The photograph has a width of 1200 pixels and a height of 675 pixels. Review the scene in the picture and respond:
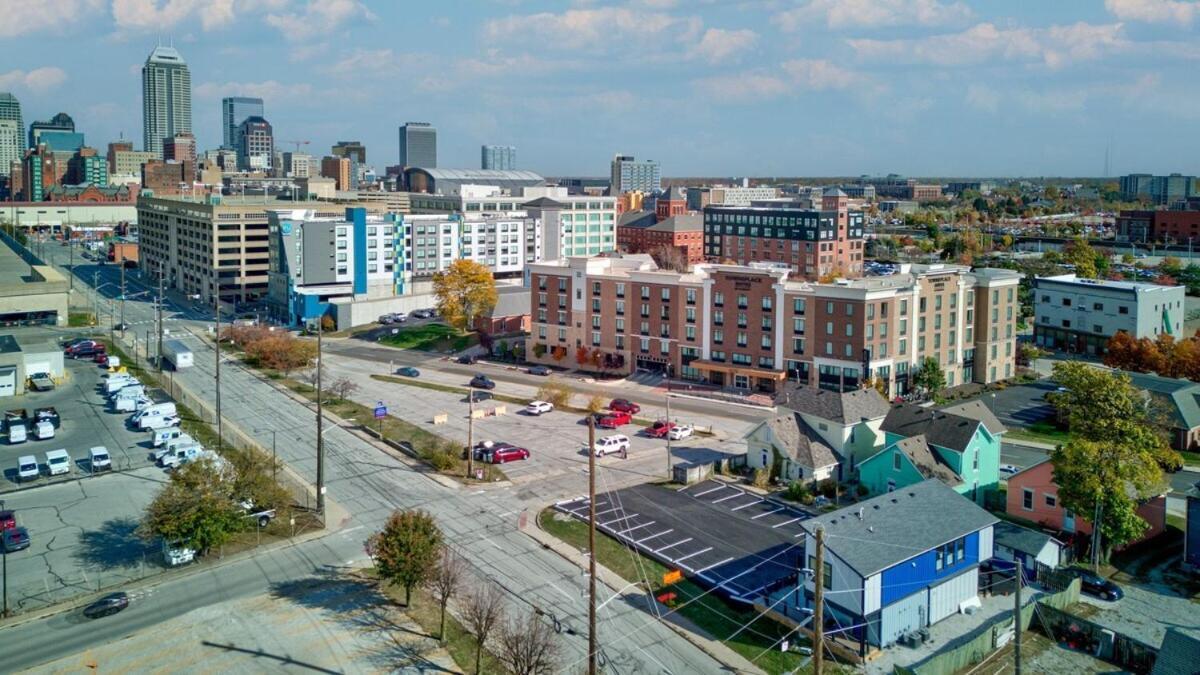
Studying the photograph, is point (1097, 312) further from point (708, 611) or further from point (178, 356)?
point (178, 356)

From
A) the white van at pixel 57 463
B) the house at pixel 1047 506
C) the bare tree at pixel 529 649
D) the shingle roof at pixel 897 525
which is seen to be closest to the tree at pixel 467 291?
the white van at pixel 57 463

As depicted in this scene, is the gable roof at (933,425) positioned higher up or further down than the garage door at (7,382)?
higher up

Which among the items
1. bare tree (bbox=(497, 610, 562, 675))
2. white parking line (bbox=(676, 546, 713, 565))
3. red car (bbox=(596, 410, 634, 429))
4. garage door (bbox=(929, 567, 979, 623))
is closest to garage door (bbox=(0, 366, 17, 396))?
red car (bbox=(596, 410, 634, 429))

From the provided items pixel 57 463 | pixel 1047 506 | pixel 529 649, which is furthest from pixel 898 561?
pixel 57 463

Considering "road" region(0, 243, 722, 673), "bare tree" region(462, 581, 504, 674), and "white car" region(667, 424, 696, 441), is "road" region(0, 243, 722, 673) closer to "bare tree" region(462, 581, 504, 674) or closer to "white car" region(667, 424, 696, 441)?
"bare tree" region(462, 581, 504, 674)

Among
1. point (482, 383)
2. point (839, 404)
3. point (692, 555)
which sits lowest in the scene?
point (692, 555)

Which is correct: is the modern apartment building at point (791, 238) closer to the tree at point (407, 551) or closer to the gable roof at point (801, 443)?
the gable roof at point (801, 443)
